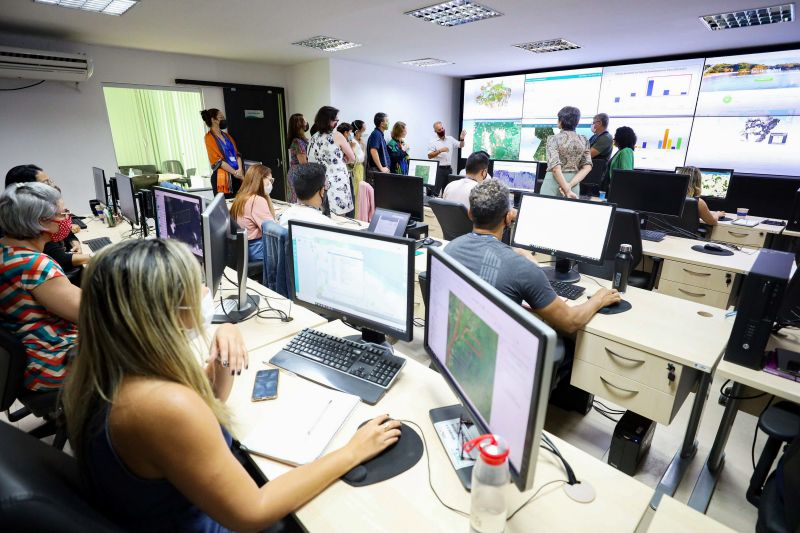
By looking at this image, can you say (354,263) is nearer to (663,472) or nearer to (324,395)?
(324,395)

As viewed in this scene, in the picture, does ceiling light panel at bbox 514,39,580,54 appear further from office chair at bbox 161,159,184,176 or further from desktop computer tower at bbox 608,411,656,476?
office chair at bbox 161,159,184,176

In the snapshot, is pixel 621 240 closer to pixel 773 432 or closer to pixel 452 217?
pixel 452 217

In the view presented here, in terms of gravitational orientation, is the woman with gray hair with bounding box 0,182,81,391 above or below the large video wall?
below

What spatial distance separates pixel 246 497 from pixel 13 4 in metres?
4.90

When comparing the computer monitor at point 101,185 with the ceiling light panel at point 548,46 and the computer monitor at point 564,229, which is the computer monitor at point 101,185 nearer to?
the computer monitor at point 564,229

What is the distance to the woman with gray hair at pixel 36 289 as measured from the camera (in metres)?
1.47

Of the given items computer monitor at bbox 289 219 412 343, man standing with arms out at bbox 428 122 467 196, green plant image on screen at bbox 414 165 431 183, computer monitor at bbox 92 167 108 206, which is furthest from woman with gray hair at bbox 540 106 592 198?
computer monitor at bbox 92 167 108 206

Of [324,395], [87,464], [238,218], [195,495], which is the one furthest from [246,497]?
[238,218]

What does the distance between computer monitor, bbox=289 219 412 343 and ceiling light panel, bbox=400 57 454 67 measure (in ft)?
18.6

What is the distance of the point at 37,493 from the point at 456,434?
2.66 feet

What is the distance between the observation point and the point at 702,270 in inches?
106

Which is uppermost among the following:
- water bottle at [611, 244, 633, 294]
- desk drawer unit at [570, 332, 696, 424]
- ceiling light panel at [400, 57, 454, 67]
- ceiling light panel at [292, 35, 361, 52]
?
ceiling light panel at [400, 57, 454, 67]

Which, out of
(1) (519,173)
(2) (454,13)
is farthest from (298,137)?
(1) (519,173)

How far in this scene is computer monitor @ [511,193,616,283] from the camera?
203 cm
